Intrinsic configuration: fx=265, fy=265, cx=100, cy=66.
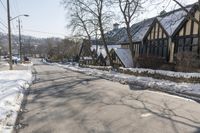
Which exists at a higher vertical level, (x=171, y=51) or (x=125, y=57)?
(x=171, y=51)

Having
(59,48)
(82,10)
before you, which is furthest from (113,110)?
(59,48)

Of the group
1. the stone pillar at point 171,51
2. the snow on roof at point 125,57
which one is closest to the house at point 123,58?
the snow on roof at point 125,57

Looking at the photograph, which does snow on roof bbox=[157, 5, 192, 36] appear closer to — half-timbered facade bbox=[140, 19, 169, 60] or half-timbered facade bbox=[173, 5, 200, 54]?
half-timbered facade bbox=[140, 19, 169, 60]

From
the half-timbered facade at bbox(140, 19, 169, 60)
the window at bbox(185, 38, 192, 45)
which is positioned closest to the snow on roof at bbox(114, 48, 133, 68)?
the half-timbered facade at bbox(140, 19, 169, 60)

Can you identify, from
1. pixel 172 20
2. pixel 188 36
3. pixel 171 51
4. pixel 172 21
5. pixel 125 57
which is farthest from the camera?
pixel 125 57

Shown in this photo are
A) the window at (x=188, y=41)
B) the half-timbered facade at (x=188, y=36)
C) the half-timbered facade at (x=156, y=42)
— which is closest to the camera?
the half-timbered facade at (x=188, y=36)

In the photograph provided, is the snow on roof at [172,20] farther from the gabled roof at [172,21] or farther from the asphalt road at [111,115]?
the asphalt road at [111,115]

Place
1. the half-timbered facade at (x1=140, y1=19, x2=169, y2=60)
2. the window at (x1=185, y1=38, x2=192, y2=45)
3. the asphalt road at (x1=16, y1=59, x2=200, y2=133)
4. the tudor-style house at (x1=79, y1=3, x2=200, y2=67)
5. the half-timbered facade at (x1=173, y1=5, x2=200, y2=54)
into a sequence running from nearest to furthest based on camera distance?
the asphalt road at (x1=16, y1=59, x2=200, y2=133) → the half-timbered facade at (x1=173, y1=5, x2=200, y2=54) → the tudor-style house at (x1=79, y1=3, x2=200, y2=67) → the window at (x1=185, y1=38, x2=192, y2=45) → the half-timbered facade at (x1=140, y1=19, x2=169, y2=60)

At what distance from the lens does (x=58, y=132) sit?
21.9 ft

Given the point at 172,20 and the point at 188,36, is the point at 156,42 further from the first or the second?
the point at 188,36

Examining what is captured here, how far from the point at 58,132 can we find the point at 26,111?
10.6ft

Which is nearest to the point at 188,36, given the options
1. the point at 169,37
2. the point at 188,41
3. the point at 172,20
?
the point at 188,41

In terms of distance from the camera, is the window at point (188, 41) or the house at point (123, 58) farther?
the house at point (123, 58)

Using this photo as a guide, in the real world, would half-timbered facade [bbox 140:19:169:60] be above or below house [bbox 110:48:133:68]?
above
